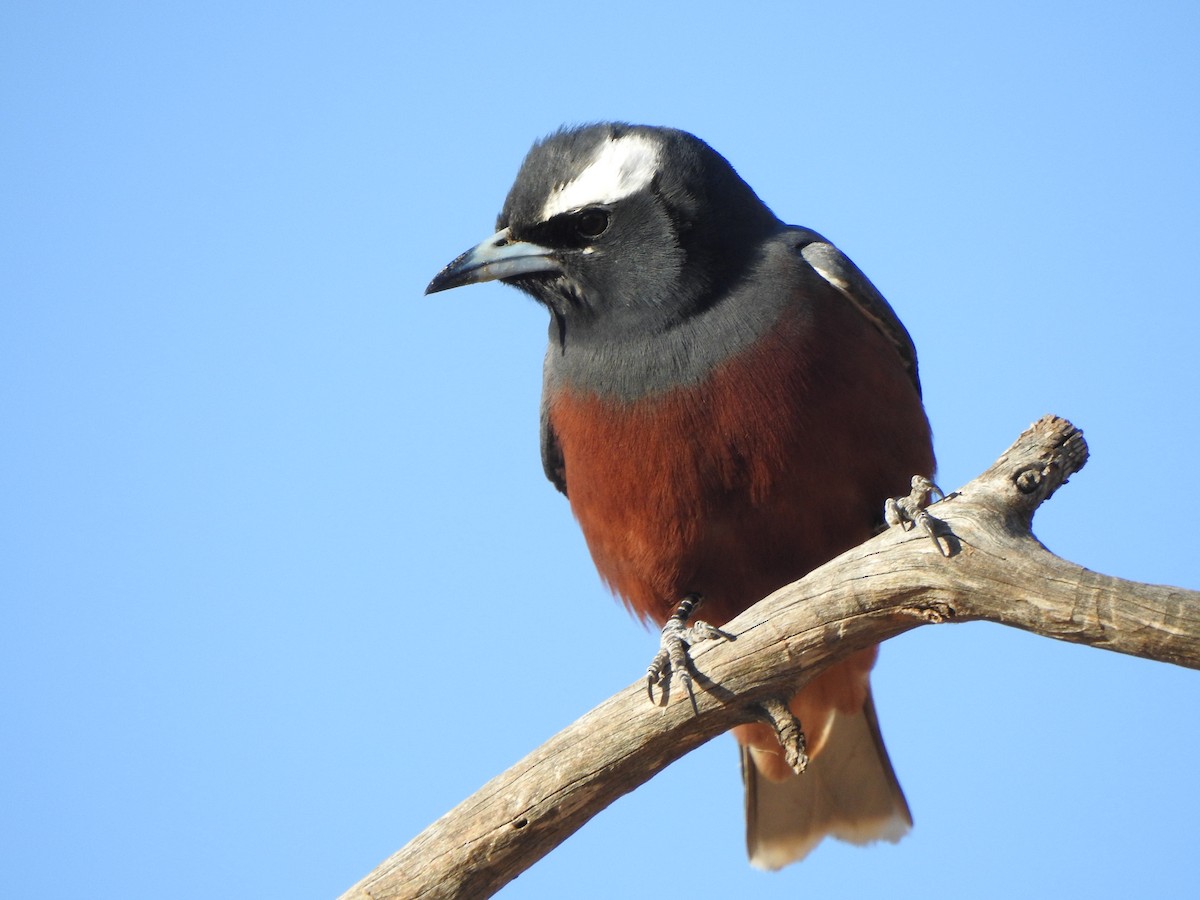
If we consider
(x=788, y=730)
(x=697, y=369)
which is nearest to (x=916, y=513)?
(x=788, y=730)

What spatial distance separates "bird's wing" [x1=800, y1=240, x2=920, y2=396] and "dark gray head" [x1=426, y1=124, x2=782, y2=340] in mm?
367

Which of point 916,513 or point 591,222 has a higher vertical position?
point 591,222

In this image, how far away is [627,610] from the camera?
6.97 m

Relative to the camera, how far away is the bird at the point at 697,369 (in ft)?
19.6

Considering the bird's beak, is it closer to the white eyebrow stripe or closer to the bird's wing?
the white eyebrow stripe

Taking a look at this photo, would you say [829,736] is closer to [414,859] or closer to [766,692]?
[766,692]

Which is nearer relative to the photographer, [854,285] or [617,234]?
[617,234]

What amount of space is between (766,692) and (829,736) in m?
2.49

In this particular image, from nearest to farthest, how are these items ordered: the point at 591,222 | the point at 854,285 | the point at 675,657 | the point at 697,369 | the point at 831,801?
the point at 675,657 → the point at 697,369 → the point at 591,222 → the point at 854,285 → the point at 831,801

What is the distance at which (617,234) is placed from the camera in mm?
6215

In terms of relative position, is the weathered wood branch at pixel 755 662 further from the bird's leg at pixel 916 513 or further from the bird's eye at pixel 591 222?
the bird's eye at pixel 591 222

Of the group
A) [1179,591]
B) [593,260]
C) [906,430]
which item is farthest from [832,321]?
[1179,591]

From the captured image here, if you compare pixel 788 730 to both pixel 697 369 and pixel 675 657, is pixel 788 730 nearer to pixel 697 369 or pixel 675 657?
pixel 675 657

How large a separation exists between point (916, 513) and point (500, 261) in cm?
248
